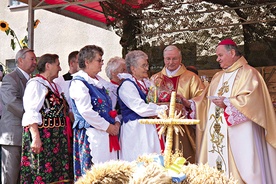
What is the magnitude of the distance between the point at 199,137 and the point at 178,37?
317 cm

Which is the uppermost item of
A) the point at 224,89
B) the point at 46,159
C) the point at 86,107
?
the point at 224,89

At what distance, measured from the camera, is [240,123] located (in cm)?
528

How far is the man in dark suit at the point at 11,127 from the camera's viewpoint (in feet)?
18.3

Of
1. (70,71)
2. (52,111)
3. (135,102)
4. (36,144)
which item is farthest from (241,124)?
(70,71)

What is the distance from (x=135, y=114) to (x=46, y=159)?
3.21 feet

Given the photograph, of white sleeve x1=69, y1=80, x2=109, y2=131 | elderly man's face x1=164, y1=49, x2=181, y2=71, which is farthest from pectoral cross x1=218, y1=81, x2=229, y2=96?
white sleeve x1=69, y1=80, x2=109, y2=131

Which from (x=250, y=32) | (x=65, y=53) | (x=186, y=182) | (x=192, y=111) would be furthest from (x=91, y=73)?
(x=65, y=53)

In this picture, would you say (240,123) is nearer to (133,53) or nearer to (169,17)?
(133,53)

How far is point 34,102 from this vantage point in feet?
16.3

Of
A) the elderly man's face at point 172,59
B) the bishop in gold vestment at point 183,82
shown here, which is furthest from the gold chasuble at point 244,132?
the elderly man's face at point 172,59

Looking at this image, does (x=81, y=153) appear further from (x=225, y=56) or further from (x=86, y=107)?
(x=225, y=56)

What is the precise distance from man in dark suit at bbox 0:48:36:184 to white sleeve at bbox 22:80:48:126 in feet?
1.76

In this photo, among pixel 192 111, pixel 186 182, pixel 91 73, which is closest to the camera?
pixel 186 182

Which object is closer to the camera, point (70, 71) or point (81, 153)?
point (81, 153)
